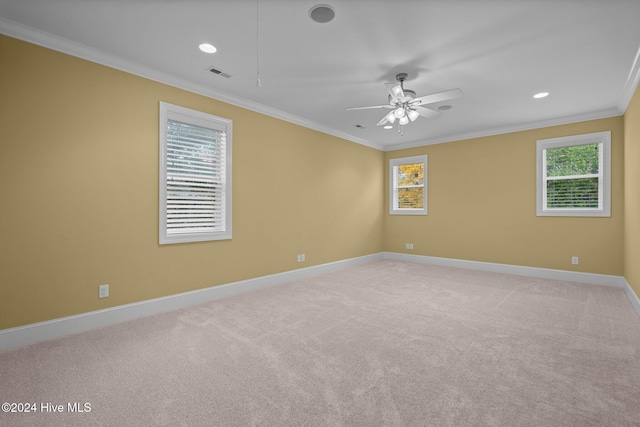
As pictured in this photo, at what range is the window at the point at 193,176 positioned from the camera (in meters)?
3.44

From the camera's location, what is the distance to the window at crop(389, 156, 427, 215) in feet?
21.8

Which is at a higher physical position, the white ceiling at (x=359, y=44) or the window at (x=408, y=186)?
the white ceiling at (x=359, y=44)

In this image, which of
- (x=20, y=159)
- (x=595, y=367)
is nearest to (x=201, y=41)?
(x=20, y=159)

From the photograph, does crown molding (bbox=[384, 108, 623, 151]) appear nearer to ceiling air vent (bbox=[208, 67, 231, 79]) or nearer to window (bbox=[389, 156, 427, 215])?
window (bbox=[389, 156, 427, 215])

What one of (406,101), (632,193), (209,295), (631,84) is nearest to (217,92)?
(406,101)

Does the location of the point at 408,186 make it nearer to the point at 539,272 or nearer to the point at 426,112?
the point at 539,272

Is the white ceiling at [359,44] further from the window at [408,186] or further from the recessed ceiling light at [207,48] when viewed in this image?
the window at [408,186]

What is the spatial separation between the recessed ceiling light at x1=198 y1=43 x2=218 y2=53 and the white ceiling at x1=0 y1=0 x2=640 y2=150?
0.06m

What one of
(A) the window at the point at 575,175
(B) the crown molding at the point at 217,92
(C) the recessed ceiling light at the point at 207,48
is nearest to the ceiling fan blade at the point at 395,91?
(C) the recessed ceiling light at the point at 207,48

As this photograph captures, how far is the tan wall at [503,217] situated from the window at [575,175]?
95mm

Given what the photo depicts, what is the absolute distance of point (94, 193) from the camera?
116 inches

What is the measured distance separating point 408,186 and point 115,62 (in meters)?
5.85

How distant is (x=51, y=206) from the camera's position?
2693 mm

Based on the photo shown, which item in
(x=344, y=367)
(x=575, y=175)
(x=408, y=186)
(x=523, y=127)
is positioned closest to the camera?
(x=344, y=367)
